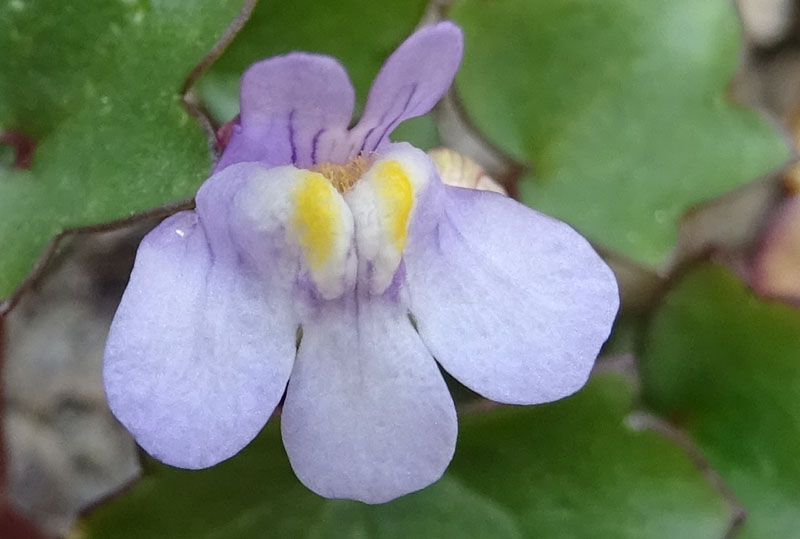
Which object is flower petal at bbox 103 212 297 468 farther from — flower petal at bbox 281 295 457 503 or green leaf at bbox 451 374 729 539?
green leaf at bbox 451 374 729 539

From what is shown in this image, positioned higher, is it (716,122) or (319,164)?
(319,164)

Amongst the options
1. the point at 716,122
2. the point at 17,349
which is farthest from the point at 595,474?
the point at 17,349

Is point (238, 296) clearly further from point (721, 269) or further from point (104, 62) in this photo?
point (721, 269)

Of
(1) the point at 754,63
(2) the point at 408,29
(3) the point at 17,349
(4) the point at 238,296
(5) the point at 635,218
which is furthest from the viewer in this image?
(1) the point at 754,63

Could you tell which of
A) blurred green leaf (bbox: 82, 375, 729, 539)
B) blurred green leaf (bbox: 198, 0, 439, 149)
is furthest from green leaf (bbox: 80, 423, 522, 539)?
blurred green leaf (bbox: 198, 0, 439, 149)

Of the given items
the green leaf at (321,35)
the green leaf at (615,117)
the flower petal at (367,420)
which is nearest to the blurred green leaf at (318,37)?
the green leaf at (321,35)

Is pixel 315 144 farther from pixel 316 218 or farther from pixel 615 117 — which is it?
pixel 615 117
